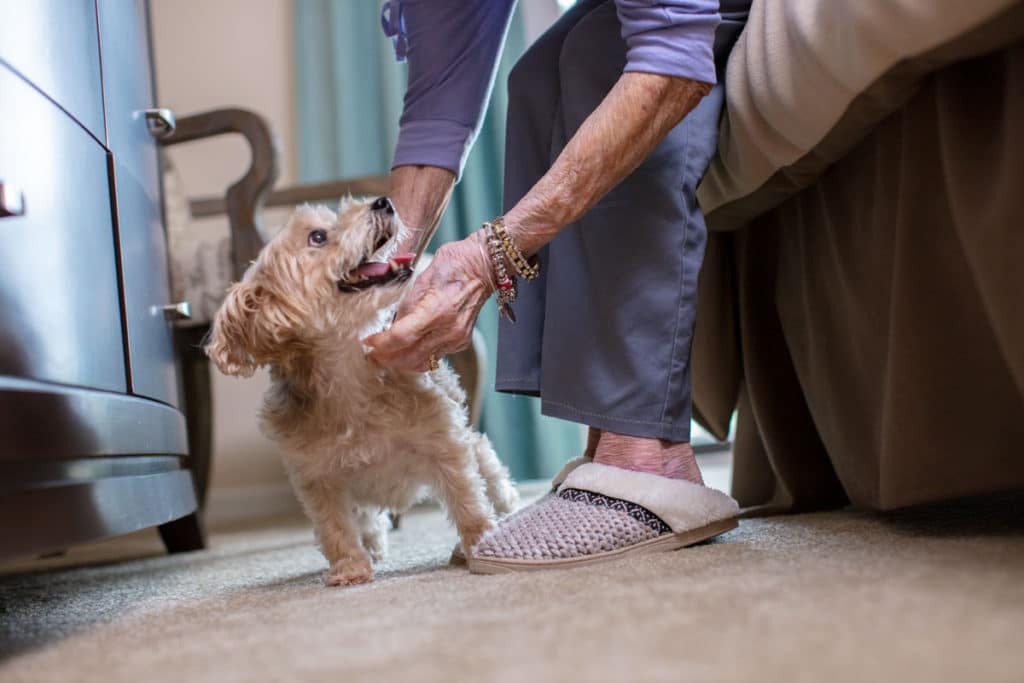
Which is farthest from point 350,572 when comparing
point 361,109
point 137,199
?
point 361,109

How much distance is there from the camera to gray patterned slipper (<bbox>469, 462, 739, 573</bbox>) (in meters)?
1.03

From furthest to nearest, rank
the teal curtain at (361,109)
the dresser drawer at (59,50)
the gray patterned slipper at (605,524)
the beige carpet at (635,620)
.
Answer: the teal curtain at (361,109) < the gray patterned slipper at (605,524) < the dresser drawer at (59,50) < the beige carpet at (635,620)

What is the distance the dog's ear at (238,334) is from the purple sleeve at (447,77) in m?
0.32

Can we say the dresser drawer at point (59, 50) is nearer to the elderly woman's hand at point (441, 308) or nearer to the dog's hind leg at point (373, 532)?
the elderly woman's hand at point (441, 308)

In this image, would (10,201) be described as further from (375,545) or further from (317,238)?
(375,545)

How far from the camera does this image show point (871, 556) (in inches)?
33.2

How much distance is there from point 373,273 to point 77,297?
0.45 m

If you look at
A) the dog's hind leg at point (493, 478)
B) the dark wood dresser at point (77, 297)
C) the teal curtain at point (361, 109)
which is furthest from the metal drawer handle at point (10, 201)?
the teal curtain at point (361, 109)

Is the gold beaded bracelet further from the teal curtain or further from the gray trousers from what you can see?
the teal curtain

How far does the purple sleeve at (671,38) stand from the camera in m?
1.04

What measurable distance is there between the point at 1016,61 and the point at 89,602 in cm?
122

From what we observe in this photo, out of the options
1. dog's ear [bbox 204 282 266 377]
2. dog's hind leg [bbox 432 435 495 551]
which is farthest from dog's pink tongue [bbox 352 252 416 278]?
dog's hind leg [bbox 432 435 495 551]

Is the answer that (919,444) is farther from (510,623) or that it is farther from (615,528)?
(510,623)

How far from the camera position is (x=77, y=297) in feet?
3.29
